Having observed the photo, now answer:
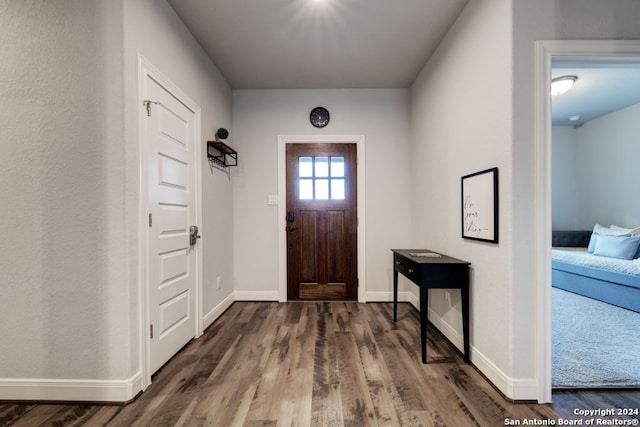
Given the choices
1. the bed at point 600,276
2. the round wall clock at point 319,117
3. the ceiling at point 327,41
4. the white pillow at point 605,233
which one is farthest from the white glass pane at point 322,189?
the white pillow at point 605,233

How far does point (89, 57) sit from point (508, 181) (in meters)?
2.53

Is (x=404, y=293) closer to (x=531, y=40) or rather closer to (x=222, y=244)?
(x=222, y=244)

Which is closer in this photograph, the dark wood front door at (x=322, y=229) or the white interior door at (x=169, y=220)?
the white interior door at (x=169, y=220)

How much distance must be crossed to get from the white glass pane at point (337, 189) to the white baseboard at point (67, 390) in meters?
2.65

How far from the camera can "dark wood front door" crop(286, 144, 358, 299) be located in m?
3.62

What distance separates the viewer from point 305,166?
12.0ft

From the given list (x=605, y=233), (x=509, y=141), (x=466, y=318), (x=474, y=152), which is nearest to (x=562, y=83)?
(x=605, y=233)

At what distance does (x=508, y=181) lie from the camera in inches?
66.5

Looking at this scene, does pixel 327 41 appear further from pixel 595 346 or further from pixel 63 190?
pixel 595 346

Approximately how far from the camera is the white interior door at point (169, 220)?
74.7 inches

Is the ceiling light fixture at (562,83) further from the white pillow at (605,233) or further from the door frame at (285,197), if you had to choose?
the door frame at (285,197)

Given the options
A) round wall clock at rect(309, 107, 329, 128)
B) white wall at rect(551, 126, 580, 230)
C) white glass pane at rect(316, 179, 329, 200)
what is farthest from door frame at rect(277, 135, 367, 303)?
white wall at rect(551, 126, 580, 230)

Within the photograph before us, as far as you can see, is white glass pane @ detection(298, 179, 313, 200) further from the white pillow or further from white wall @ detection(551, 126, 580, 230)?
white wall @ detection(551, 126, 580, 230)

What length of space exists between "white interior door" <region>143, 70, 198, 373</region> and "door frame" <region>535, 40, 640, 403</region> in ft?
7.74
